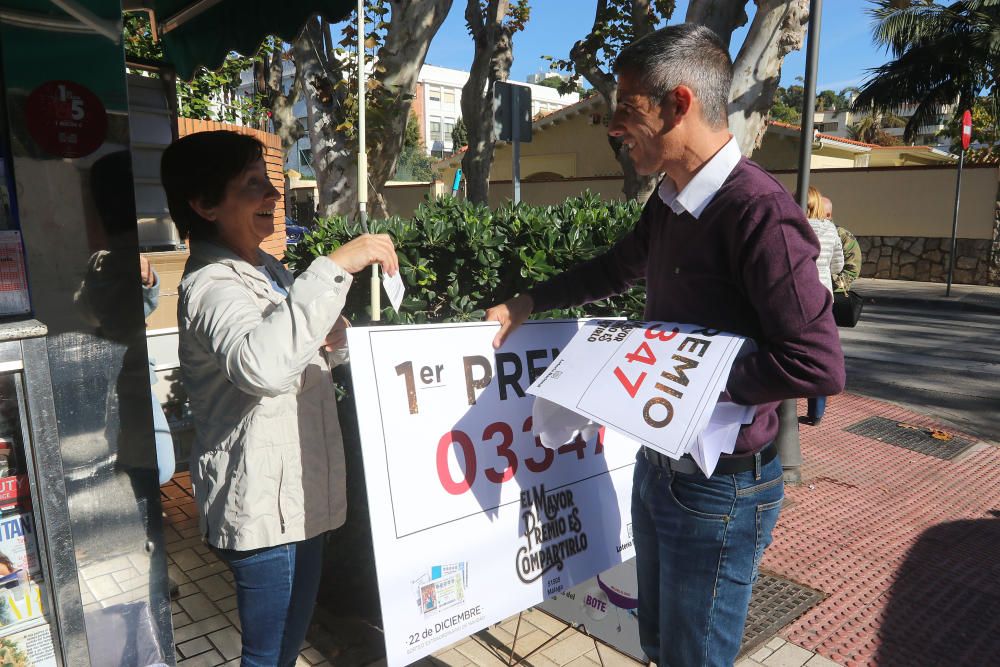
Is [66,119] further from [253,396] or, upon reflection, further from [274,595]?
[274,595]

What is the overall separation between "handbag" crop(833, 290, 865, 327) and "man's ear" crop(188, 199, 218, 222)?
17.9 feet

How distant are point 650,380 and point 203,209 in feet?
3.91

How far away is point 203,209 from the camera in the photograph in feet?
5.98

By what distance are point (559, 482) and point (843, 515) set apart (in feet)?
10.3

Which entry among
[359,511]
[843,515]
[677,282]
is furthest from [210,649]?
[843,515]

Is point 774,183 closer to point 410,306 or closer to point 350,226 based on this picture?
point 410,306

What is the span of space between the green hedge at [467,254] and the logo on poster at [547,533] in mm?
1075

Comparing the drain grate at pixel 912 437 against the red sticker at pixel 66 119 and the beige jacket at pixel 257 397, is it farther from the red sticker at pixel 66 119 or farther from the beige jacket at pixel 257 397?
the red sticker at pixel 66 119

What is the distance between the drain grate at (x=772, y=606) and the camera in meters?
3.19

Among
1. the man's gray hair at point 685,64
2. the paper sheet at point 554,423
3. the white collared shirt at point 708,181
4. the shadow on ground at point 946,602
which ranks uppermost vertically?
the man's gray hair at point 685,64

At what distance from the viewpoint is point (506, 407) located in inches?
87.0

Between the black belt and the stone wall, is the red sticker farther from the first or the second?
the stone wall

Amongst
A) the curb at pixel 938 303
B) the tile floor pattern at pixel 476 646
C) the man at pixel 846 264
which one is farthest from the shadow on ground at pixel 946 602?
the curb at pixel 938 303

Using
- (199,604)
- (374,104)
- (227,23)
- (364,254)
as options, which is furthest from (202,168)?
(374,104)
